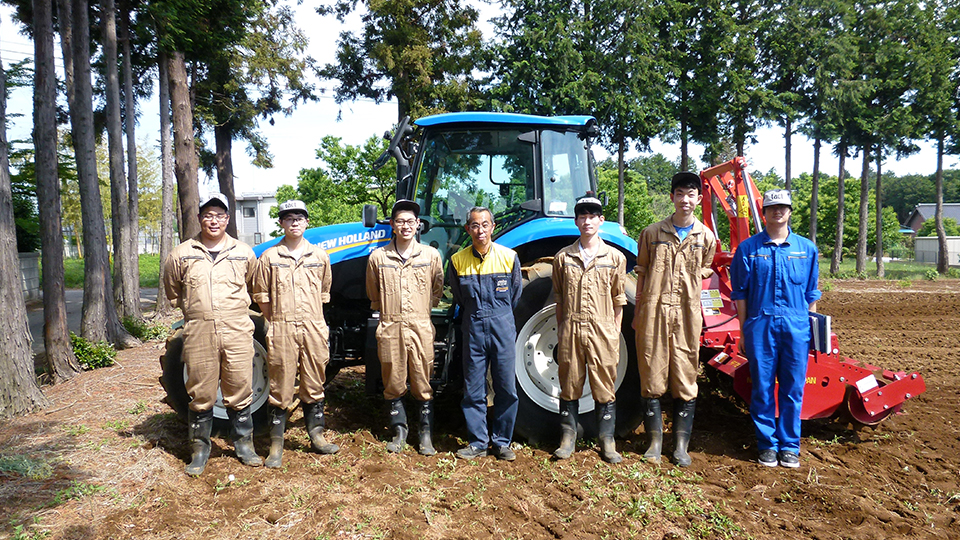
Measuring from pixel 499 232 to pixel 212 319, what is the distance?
82.8 inches

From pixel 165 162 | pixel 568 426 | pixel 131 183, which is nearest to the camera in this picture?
pixel 568 426

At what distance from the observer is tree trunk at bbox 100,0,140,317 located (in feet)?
30.5

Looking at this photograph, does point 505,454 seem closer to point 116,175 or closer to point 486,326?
point 486,326

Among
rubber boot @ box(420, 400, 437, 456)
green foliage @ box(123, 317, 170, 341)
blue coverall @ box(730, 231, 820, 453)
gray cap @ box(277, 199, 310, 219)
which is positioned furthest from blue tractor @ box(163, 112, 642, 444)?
green foliage @ box(123, 317, 170, 341)

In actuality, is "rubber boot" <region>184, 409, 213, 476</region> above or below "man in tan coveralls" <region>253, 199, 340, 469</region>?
below

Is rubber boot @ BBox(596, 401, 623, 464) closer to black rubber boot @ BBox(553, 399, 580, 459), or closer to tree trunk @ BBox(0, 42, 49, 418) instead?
black rubber boot @ BBox(553, 399, 580, 459)

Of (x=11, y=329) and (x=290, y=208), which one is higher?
(x=290, y=208)

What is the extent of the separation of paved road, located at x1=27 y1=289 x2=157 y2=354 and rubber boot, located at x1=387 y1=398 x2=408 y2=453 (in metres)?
7.05

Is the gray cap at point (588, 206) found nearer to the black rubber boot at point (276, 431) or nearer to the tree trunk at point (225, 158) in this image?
the black rubber boot at point (276, 431)

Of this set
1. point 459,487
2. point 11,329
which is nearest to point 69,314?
point 11,329

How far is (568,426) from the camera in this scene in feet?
13.4

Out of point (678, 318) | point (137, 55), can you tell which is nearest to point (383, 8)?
point (137, 55)

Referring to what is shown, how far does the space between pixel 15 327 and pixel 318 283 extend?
2.69m

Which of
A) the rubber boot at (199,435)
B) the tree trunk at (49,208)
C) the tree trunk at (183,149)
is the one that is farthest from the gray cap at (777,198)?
the tree trunk at (183,149)
